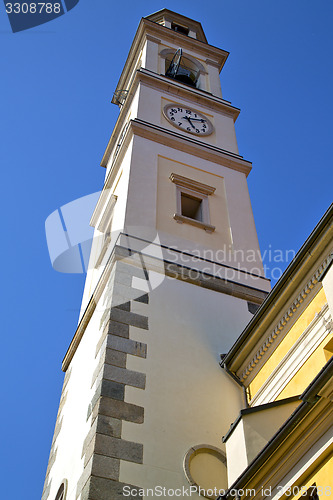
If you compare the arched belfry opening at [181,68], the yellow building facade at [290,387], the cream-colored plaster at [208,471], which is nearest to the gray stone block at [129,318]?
the yellow building facade at [290,387]

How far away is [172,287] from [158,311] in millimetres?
887

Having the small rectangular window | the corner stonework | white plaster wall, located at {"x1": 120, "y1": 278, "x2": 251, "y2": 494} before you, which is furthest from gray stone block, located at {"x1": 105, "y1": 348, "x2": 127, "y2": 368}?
the small rectangular window

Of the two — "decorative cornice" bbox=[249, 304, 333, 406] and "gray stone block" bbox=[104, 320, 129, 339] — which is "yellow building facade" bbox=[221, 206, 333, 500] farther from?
"gray stone block" bbox=[104, 320, 129, 339]

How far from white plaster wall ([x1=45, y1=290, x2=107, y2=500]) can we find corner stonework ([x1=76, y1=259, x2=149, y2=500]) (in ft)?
1.14

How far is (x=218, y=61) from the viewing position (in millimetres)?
24453

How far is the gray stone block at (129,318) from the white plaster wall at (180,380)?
140mm

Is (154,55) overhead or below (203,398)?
overhead

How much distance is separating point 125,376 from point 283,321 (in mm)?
2597

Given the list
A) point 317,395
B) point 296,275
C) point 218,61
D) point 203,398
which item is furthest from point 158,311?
point 218,61

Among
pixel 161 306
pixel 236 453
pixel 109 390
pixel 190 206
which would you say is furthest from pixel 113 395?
pixel 190 206

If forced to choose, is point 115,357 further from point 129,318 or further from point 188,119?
point 188,119

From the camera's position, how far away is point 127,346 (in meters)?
10.8

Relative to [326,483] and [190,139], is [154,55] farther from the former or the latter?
[326,483]

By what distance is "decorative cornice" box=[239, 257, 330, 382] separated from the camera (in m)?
9.74
